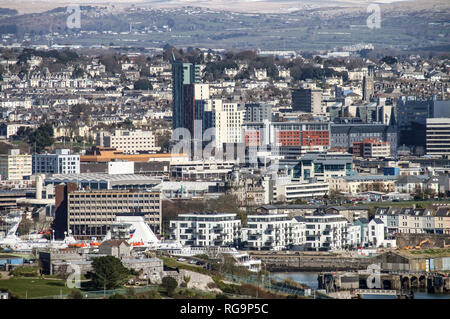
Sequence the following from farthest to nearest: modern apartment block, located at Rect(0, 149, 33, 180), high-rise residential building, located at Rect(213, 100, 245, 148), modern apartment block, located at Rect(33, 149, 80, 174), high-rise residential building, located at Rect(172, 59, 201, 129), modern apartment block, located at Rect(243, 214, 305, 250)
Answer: high-rise residential building, located at Rect(172, 59, 201, 129) → high-rise residential building, located at Rect(213, 100, 245, 148) → modern apartment block, located at Rect(0, 149, 33, 180) → modern apartment block, located at Rect(33, 149, 80, 174) → modern apartment block, located at Rect(243, 214, 305, 250)

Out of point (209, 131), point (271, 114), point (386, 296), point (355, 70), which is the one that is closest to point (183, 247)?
point (386, 296)

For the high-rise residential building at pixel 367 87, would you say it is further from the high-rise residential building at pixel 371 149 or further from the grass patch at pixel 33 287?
the grass patch at pixel 33 287

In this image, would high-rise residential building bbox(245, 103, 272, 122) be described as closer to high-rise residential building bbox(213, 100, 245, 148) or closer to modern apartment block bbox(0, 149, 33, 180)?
high-rise residential building bbox(213, 100, 245, 148)

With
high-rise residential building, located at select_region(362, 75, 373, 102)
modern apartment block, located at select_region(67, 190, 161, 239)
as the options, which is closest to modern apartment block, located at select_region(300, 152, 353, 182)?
modern apartment block, located at select_region(67, 190, 161, 239)

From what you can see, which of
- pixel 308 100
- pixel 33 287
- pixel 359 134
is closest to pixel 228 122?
pixel 359 134

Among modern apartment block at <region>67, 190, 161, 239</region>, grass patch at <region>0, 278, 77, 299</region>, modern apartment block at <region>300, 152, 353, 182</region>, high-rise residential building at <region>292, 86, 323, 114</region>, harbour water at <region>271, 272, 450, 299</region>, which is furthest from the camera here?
high-rise residential building at <region>292, 86, 323, 114</region>

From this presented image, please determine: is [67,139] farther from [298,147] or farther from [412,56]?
[412,56]
